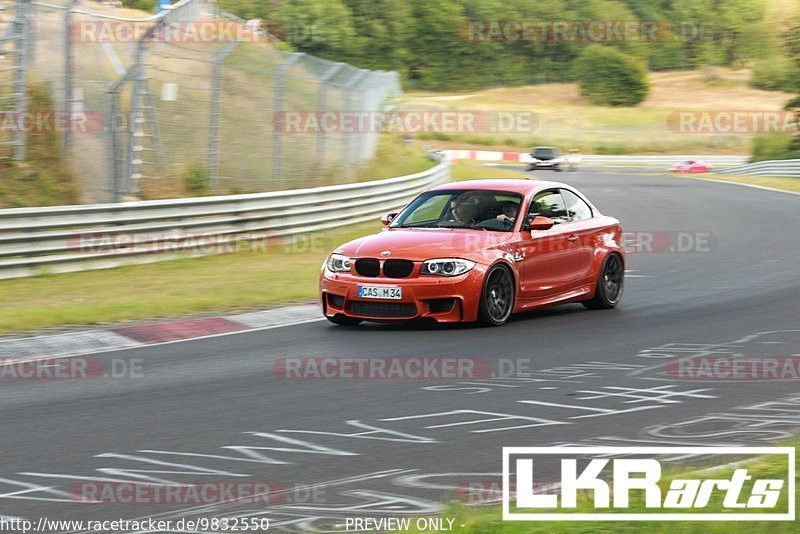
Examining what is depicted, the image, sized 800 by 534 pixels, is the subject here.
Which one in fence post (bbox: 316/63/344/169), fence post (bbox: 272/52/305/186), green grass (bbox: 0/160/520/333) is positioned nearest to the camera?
green grass (bbox: 0/160/520/333)

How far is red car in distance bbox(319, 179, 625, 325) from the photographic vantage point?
11.3 meters

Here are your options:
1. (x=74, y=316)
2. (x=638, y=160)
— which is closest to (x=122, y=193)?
(x=74, y=316)

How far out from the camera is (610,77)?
102625 mm

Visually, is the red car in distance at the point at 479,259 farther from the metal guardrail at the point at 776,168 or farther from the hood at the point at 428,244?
the metal guardrail at the point at 776,168

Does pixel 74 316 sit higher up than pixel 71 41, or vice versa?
pixel 71 41

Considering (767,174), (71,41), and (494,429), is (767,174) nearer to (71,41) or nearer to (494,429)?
(71,41)

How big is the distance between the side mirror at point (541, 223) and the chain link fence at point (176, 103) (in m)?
7.71

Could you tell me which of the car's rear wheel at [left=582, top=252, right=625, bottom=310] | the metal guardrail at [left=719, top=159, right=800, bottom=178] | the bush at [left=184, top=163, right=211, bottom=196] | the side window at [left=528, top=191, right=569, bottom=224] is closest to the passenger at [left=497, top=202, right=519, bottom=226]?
the side window at [left=528, top=191, right=569, bottom=224]

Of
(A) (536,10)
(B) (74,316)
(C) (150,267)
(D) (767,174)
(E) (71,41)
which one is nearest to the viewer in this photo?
(B) (74,316)

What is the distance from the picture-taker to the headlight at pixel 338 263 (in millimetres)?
11664

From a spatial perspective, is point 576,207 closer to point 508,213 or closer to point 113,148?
point 508,213

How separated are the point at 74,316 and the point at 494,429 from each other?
6.43 meters

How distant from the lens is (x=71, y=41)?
60.3 ft

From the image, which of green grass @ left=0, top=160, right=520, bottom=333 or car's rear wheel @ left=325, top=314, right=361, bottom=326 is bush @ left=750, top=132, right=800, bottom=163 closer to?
green grass @ left=0, top=160, right=520, bottom=333
